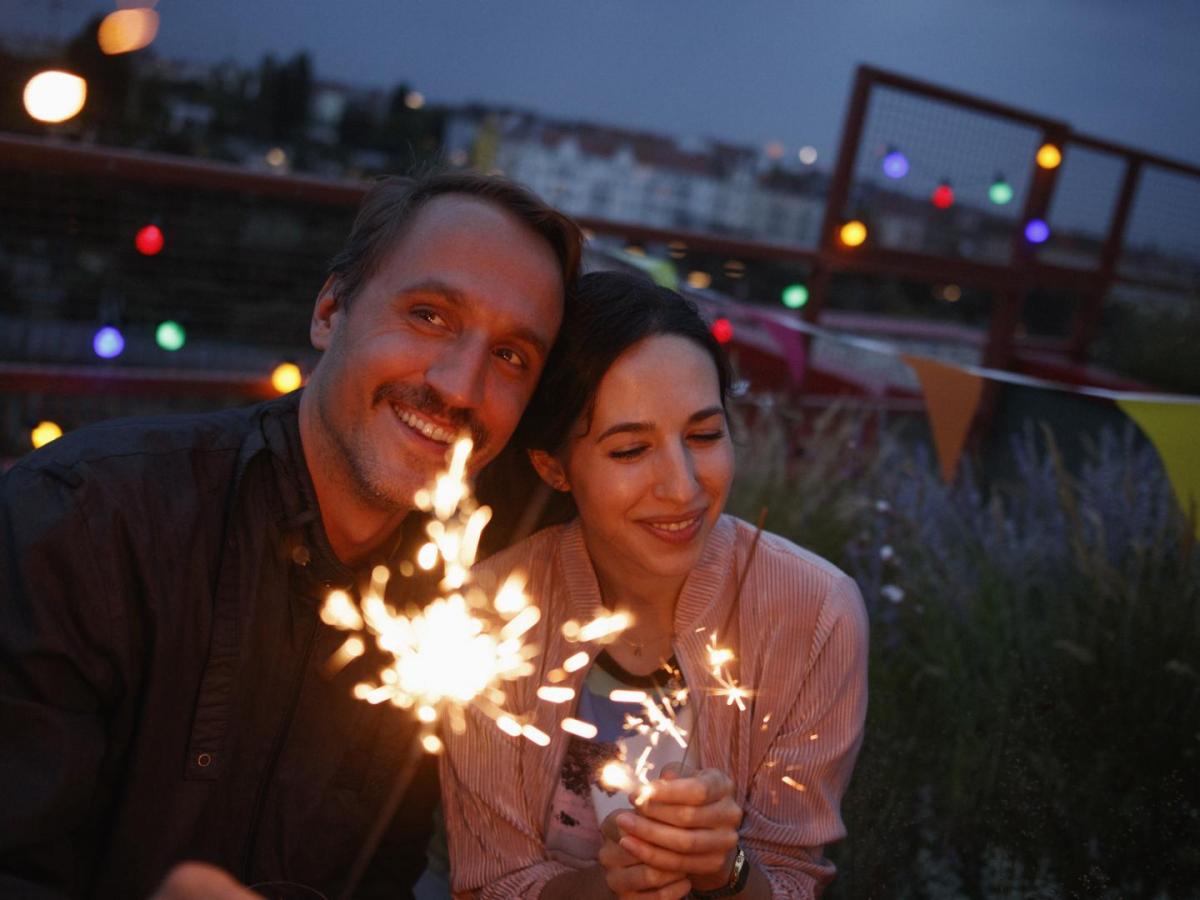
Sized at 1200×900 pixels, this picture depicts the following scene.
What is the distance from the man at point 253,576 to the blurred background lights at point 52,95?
245 centimetres

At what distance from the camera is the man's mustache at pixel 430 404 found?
2385 millimetres

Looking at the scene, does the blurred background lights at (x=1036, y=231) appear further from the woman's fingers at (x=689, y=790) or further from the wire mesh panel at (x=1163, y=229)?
the woman's fingers at (x=689, y=790)

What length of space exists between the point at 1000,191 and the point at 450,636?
25.7ft

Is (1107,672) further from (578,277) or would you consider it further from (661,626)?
(578,277)

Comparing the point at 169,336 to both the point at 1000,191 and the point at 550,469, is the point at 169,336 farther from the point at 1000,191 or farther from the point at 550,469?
the point at 1000,191

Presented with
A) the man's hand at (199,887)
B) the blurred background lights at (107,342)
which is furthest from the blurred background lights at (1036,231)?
the man's hand at (199,887)

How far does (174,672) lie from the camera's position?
7.22 feet

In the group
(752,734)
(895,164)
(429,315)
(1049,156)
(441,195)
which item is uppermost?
(1049,156)

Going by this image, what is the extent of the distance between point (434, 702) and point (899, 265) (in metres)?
6.51

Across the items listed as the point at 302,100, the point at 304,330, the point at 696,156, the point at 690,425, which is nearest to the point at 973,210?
the point at 696,156

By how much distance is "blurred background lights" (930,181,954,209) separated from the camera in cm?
855

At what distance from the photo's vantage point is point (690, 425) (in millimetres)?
2412

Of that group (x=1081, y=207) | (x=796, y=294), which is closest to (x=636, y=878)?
(x=796, y=294)

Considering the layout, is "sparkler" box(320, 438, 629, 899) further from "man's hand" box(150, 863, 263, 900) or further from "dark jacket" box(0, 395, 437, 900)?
"man's hand" box(150, 863, 263, 900)
